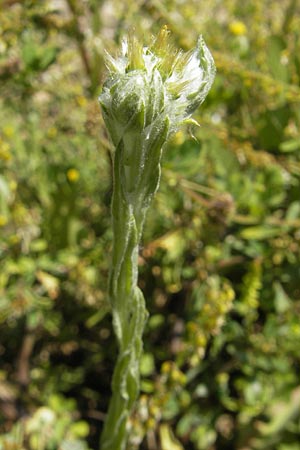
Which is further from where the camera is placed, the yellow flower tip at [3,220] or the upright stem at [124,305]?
the yellow flower tip at [3,220]

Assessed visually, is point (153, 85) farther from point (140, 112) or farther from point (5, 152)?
point (5, 152)

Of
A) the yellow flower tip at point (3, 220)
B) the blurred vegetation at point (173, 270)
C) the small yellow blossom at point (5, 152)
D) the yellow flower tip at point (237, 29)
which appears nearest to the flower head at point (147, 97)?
the blurred vegetation at point (173, 270)

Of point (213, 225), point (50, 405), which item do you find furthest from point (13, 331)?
point (213, 225)

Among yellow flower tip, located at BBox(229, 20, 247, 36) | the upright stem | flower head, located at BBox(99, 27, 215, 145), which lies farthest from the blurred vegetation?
flower head, located at BBox(99, 27, 215, 145)

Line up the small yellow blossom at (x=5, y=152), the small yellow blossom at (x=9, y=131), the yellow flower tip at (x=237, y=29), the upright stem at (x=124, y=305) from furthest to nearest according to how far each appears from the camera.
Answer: the yellow flower tip at (x=237, y=29), the small yellow blossom at (x=9, y=131), the small yellow blossom at (x=5, y=152), the upright stem at (x=124, y=305)

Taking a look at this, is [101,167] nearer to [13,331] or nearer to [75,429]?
[13,331]

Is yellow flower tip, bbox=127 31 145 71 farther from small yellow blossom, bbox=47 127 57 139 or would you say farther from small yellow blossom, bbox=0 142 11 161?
small yellow blossom, bbox=47 127 57 139

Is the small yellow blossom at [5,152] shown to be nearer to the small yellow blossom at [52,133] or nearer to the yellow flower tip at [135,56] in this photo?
the small yellow blossom at [52,133]

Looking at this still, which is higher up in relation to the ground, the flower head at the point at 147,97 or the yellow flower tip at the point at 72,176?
the flower head at the point at 147,97
